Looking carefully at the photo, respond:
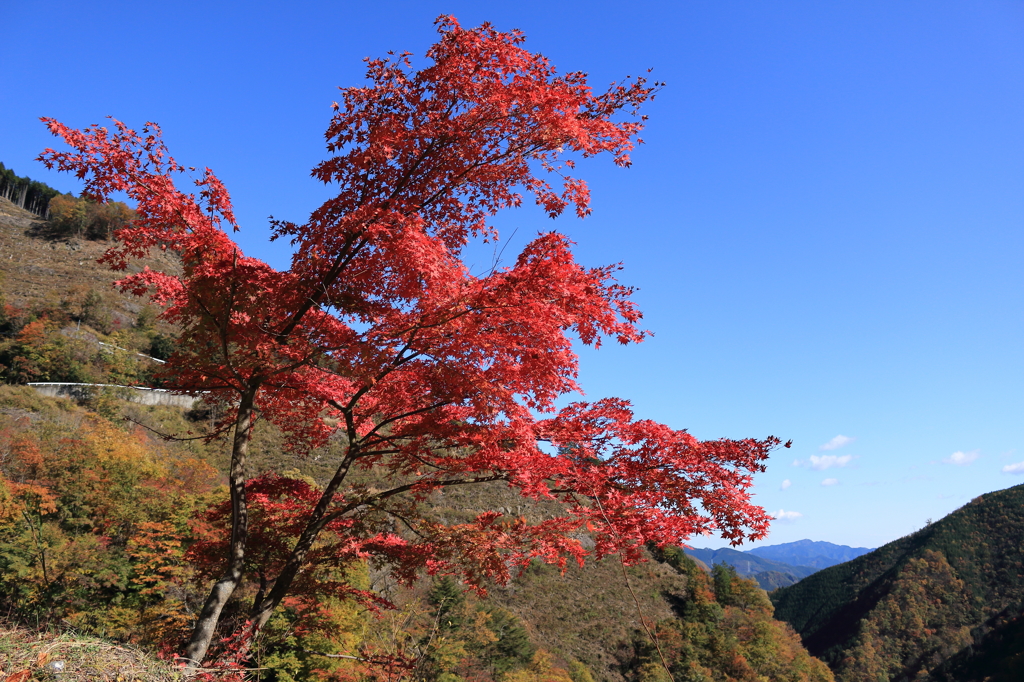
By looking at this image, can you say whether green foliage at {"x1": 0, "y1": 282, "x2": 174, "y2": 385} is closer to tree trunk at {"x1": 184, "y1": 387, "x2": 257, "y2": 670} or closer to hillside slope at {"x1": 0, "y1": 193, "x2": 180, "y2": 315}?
hillside slope at {"x1": 0, "y1": 193, "x2": 180, "y2": 315}

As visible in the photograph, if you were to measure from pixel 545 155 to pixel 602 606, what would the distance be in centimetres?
2775

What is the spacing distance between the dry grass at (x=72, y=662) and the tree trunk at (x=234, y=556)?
60cm

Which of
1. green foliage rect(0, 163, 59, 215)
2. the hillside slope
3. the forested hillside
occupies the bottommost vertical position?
the forested hillside

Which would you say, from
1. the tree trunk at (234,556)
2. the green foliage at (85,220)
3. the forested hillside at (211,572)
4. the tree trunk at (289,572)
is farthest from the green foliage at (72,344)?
the tree trunk at (289,572)

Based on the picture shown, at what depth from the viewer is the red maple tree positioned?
4051 mm

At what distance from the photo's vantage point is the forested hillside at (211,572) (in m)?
9.06

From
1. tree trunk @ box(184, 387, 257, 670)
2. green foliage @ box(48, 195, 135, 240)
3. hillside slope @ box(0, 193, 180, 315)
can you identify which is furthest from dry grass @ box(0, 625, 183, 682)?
green foliage @ box(48, 195, 135, 240)

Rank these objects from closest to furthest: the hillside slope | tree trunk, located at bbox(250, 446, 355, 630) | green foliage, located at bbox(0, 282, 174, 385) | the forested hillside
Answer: tree trunk, located at bbox(250, 446, 355, 630) → the forested hillside → green foliage, located at bbox(0, 282, 174, 385) → the hillside slope

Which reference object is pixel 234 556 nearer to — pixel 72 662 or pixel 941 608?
pixel 72 662

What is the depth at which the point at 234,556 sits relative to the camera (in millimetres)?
4684

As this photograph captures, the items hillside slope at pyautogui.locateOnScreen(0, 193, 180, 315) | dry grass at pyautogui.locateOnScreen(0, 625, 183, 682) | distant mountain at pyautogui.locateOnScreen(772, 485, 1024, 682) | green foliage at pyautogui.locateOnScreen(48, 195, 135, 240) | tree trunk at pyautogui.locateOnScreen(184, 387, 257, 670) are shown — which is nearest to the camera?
dry grass at pyautogui.locateOnScreen(0, 625, 183, 682)

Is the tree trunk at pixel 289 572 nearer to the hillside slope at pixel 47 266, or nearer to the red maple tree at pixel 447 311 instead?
the red maple tree at pixel 447 311

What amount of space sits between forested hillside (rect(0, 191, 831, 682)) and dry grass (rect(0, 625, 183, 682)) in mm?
72

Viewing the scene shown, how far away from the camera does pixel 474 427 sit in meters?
4.90
